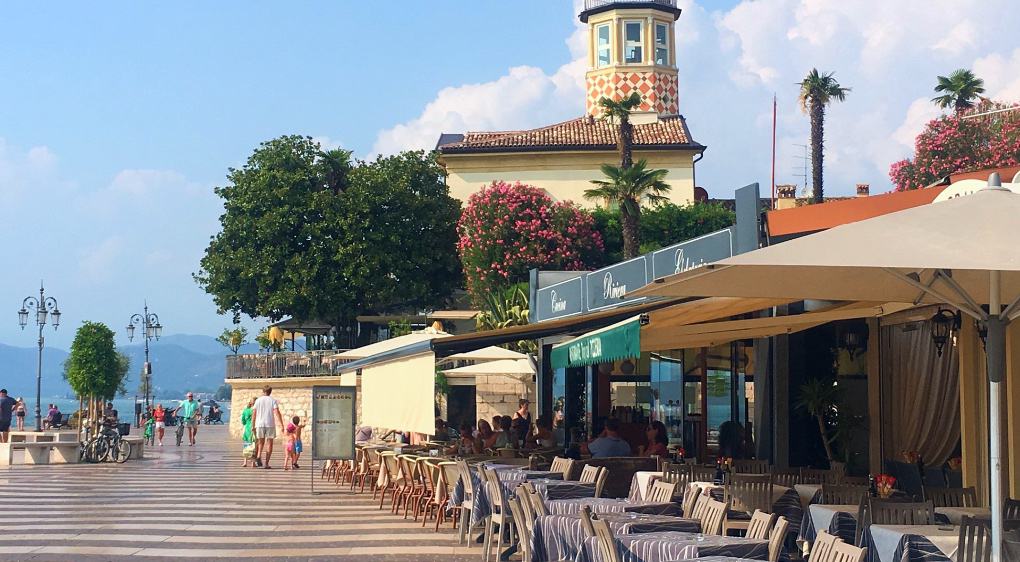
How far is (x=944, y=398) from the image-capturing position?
44.7ft

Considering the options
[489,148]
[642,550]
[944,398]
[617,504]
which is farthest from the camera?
[489,148]

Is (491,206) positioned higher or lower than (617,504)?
higher

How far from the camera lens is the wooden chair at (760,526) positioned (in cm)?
741

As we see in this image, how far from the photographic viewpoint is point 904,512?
8594 mm

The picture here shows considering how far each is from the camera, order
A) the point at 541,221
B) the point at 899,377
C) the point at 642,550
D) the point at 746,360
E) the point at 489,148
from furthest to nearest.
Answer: the point at 489,148 < the point at 541,221 < the point at 746,360 < the point at 899,377 < the point at 642,550

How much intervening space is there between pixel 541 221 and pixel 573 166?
8535 millimetres

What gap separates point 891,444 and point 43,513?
10.0 m

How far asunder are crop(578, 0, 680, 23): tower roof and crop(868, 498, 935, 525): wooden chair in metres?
51.4

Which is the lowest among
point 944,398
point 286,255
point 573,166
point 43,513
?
point 43,513

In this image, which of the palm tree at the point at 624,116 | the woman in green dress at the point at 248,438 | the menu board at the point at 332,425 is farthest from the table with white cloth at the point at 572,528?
the palm tree at the point at 624,116

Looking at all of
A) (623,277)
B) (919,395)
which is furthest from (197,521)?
(919,395)

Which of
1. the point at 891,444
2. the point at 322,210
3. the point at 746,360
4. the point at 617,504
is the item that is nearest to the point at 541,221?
the point at 322,210

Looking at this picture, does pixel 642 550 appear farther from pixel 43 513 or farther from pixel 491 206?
pixel 491 206

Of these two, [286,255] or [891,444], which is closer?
[891,444]
